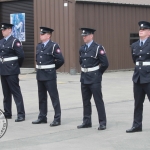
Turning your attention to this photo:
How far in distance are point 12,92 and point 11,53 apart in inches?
31.9

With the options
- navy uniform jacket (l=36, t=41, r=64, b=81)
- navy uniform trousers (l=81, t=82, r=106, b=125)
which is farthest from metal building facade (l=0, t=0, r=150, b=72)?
navy uniform trousers (l=81, t=82, r=106, b=125)

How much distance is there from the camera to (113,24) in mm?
22203

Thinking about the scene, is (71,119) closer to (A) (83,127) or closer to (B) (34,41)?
(A) (83,127)

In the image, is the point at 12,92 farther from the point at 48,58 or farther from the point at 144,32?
the point at 144,32

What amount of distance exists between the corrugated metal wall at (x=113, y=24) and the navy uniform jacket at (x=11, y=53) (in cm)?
1098

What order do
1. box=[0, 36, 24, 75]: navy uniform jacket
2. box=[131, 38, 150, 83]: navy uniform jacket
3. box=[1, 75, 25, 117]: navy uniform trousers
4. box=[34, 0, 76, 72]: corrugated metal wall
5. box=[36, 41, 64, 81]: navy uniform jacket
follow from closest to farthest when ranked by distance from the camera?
box=[131, 38, 150, 83]: navy uniform jacket, box=[36, 41, 64, 81]: navy uniform jacket, box=[0, 36, 24, 75]: navy uniform jacket, box=[1, 75, 25, 117]: navy uniform trousers, box=[34, 0, 76, 72]: corrugated metal wall

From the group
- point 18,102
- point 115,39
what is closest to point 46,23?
point 115,39

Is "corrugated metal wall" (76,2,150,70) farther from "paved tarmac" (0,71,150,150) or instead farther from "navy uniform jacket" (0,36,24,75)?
"navy uniform jacket" (0,36,24,75)

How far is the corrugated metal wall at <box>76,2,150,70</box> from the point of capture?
21.0 metres

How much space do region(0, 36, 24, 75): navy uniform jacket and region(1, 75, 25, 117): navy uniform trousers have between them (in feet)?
0.45

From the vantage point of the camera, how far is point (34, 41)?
2223cm

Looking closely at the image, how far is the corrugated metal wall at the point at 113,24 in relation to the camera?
21.0 m

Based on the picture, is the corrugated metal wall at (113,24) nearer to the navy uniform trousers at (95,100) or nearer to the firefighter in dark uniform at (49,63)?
the firefighter in dark uniform at (49,63)

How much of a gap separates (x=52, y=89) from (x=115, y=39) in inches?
519
